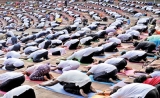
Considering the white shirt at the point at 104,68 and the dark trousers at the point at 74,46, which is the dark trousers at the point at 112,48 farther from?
the white shirt at the point at 104,68

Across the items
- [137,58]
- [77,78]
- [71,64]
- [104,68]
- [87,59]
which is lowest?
[87,59]

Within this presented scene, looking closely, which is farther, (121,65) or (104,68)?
(121,65)

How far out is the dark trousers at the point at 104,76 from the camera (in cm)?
1068

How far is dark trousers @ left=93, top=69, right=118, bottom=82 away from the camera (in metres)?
10.7

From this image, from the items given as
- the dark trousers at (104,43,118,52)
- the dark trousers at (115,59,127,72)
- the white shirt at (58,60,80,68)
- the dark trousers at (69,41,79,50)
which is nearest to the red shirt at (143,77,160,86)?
the dark trousers at (115,59,127,72)

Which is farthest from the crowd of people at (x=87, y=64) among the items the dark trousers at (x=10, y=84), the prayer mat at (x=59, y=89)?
the prayer mat at (x=59, y=89)

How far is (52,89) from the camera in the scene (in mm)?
10289

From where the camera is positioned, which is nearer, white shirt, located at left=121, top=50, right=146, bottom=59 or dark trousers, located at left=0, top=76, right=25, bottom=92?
dark trousers, located at left=0, top=76, right=25, bottom=92

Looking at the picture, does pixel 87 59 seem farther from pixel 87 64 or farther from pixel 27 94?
pixel 27 94

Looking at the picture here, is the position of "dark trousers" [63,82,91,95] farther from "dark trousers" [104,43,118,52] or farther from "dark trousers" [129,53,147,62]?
"dark trousers" [104,43,118,52]

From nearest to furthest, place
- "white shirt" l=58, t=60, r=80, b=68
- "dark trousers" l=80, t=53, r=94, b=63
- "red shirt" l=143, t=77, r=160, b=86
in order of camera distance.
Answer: "red shirt" l=143, t=77, r=160, b=86 → "white shirt" l=58, t=60, r=80, b=68 → "dark trousers" l=80, t=53, r=94, b=63

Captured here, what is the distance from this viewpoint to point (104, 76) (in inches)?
424

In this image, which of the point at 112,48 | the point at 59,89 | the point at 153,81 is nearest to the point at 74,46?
the point at 112,48

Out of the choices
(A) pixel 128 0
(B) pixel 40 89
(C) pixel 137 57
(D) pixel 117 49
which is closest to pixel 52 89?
(B) pixel 40 89
